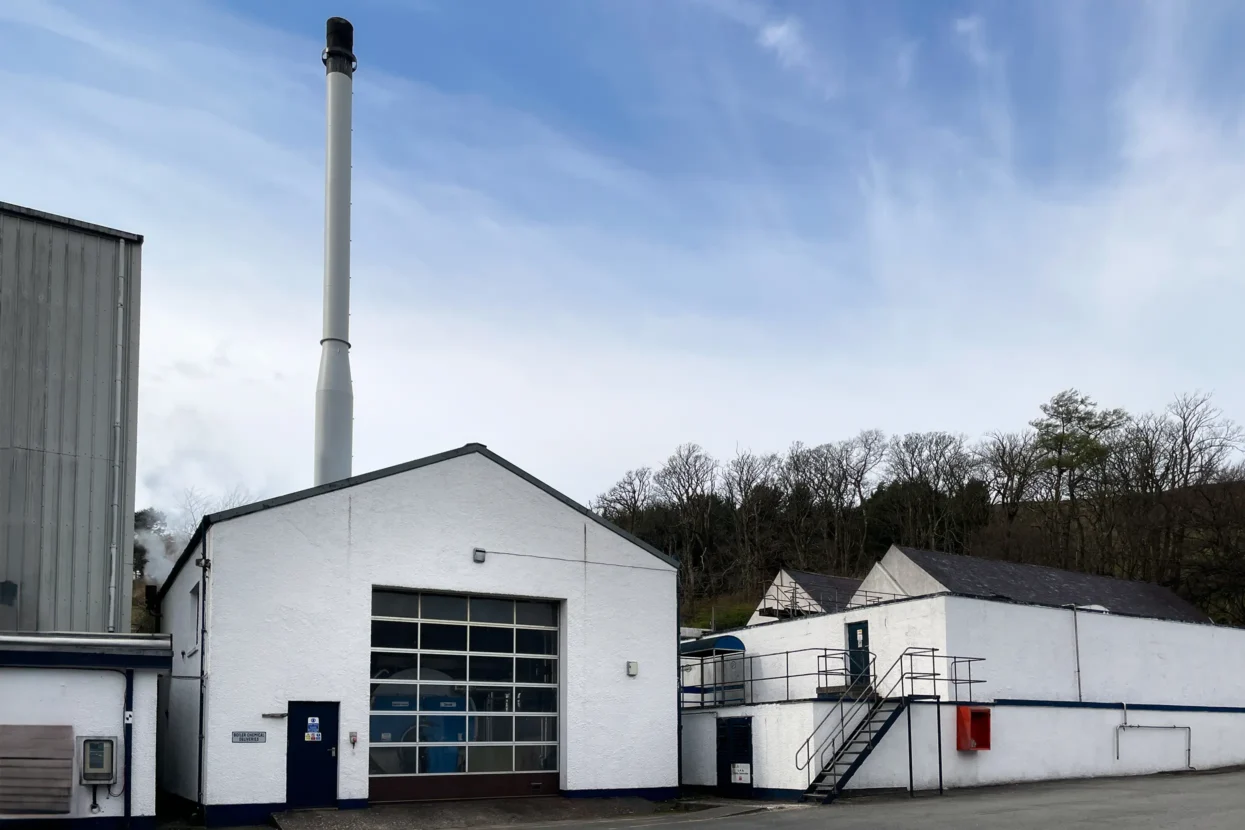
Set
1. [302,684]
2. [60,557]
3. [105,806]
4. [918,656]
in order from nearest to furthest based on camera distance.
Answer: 1. [105,806]
2. [302,684]
3. [60,557]
4. [918,656]

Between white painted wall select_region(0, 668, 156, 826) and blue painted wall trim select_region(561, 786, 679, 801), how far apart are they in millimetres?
7910

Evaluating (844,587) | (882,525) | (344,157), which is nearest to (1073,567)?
(882,525)

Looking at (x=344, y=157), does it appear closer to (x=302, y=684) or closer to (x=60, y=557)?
(x=60, y=557)

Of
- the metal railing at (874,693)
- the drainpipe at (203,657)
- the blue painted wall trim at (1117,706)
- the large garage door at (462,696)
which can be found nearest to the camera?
the drainpipe at (203,657)

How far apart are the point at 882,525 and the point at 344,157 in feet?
169

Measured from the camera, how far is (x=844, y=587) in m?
46.7

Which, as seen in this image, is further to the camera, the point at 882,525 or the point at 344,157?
the point at 882,525

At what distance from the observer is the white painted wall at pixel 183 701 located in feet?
62.3

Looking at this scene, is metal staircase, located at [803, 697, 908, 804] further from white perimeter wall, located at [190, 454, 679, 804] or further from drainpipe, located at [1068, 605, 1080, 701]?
drainpipe, located at [1068, 605, 1080, 701]

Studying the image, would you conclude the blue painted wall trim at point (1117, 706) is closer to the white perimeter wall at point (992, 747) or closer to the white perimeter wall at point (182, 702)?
the white perimeter wall at point (992, 747)

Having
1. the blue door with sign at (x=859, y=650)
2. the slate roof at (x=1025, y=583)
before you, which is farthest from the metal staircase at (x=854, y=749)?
the slate roof at (x=1025, y=583)

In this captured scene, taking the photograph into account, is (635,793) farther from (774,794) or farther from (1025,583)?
(1025,583)

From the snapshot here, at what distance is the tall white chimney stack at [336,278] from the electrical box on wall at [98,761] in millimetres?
12078

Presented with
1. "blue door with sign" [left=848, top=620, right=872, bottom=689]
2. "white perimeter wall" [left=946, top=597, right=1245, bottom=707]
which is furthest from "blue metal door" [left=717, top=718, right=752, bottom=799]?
"white perimeter wall" [left=946, top=597, right=1245, bottom=707]
